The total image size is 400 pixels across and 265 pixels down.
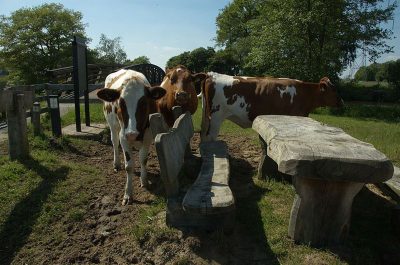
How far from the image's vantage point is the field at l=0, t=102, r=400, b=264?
3514 millimetres

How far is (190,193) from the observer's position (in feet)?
12.1

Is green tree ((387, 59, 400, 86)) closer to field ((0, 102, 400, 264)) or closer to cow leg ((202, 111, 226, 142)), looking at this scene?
cow leg ((202, 111, 226, 142))

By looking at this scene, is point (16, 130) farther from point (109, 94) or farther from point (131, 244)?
point (131, 244)

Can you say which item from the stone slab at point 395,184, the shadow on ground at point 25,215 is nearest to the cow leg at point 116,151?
the shadow on ground at point 25,215

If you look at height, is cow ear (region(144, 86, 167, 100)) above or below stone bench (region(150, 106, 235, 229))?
above

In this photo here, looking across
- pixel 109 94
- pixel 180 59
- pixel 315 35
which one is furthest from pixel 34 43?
pixel 109 94

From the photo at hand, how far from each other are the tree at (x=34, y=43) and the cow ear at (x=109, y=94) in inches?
1735

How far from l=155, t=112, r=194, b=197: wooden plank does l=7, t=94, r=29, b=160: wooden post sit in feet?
10.4

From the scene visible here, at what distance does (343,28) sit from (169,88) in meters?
18.2

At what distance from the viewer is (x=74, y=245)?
151 inches

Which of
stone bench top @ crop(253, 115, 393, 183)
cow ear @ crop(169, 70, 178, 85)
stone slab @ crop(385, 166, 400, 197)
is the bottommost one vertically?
stone slab @ crop(385, 166, 400, 197)

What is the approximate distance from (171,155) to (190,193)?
417 mm

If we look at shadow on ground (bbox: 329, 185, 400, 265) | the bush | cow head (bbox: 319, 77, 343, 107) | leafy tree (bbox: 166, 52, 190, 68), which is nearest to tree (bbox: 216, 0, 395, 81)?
the bush

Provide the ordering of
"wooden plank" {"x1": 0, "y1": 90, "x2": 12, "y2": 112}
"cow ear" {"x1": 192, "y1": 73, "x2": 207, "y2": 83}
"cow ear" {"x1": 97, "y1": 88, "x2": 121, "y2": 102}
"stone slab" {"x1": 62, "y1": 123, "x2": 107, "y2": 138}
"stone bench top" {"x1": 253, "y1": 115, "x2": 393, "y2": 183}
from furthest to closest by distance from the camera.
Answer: "stone slab" {"x1": 62, "y1": 123, "x2": 107, "y2": 138}
"cow ear" {"x1": 192, "y1": 73, "x2": 207, "y2": 83}
"wooden plank" {"x1": 0, "y1": 90, "x2": 12, "y2": 112}
"cow ear" {"x1": 97, "y1": 88, "x2": 121, "y2": 102}
"stone bench top" {"x1": 253, "y1": 115, "x2": 393, "y2": 183}
